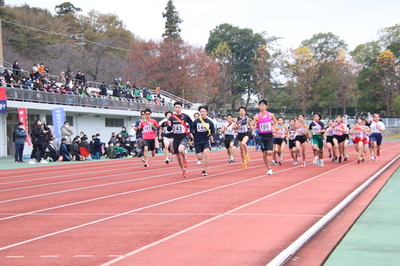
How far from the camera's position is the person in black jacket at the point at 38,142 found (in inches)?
920

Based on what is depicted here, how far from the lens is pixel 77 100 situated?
35781mm

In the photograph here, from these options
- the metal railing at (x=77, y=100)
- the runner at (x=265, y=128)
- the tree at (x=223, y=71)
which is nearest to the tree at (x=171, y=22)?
the tree at (x=223, y=71)

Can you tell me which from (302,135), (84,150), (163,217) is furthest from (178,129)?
(84,150)

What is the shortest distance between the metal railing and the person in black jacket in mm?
6802

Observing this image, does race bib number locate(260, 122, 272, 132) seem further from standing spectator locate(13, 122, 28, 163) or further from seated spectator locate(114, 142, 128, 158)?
seated spectator locate(114, 142, 128, 158)

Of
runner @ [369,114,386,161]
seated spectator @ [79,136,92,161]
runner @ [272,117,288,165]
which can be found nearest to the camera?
runner @ [272,117,288,165]

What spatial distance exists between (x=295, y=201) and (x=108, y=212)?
356 centimetres

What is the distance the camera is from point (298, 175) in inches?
601

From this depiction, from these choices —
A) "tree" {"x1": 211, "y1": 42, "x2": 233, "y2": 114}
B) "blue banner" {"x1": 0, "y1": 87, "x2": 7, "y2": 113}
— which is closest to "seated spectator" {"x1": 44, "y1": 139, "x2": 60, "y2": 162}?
"blue banner" {"x1": 0, "y1": 87, "x2": 7, "y2": 113}

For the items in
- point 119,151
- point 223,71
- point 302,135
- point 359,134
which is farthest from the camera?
point 223,71

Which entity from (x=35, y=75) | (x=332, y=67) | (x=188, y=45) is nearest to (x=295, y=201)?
(x=35, y=75)

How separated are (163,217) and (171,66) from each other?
5334 cm

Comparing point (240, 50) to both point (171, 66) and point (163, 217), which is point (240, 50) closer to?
point (171, 66)

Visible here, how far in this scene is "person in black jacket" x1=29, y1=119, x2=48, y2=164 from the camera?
76.6 feet
